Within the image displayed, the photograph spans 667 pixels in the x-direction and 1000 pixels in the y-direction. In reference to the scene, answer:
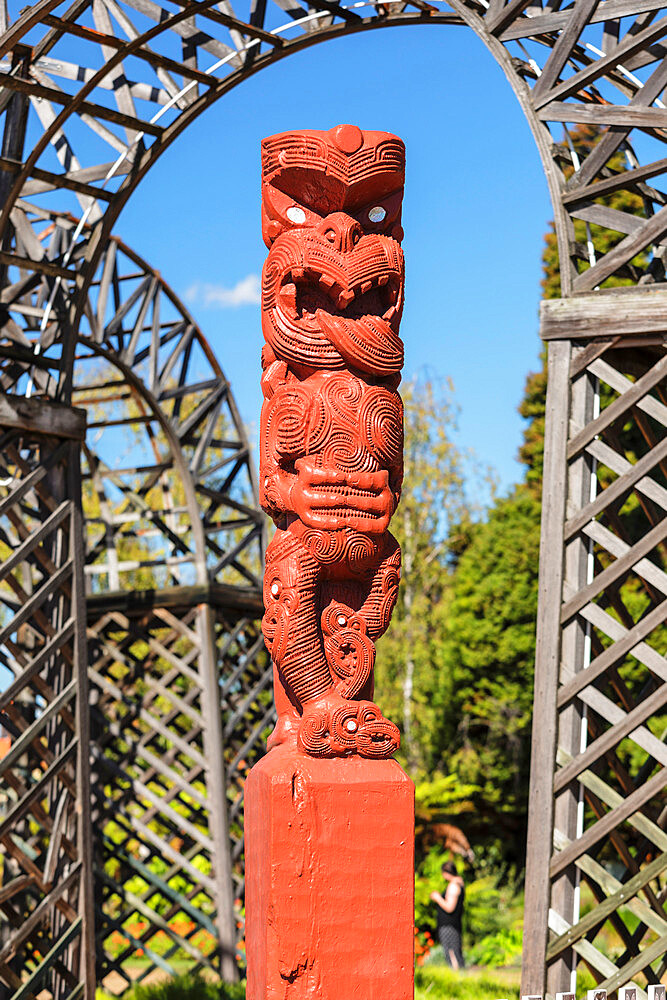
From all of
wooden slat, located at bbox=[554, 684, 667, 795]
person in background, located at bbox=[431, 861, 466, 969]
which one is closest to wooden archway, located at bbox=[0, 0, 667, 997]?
wooden slat, located at bbox=[554, 684, 667, 795]

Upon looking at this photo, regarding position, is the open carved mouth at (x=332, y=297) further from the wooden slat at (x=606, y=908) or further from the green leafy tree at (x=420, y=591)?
the green leafy tree at (x=420, y=591)

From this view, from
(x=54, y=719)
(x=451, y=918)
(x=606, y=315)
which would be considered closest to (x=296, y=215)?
(x=606, y=315)

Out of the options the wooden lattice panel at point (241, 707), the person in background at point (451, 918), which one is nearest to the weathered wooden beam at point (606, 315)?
the wooden lattice panel at point (241, 707)

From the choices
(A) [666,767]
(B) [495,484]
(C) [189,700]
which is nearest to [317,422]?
(A) [666,767]

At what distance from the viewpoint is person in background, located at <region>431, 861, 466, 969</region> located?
40.4 ft

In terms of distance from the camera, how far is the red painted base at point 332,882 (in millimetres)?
4277

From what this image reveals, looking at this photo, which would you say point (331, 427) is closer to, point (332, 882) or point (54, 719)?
point (332, 882)

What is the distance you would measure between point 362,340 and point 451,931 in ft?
30.4

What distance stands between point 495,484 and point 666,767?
16679 mm

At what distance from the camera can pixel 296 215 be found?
486 cm

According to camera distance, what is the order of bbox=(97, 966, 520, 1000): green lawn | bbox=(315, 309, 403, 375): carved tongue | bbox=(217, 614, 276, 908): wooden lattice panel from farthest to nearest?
bbox=(217, 614, 276, 908): wooden lattice panel, bbox=(97, 966, 520, 1000): green lawn, bbox=(315, 309, 403, 375): carved tongue

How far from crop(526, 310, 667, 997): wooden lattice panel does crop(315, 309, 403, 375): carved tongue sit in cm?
164

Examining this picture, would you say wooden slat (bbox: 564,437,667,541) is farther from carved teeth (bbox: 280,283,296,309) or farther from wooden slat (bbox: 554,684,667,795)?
carved teeth (bbox: 280,283,296,309)

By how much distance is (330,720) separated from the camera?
4461 mm
